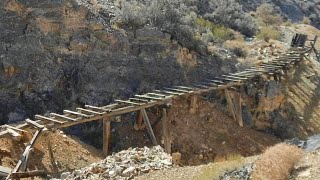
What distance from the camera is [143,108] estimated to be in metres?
14.4

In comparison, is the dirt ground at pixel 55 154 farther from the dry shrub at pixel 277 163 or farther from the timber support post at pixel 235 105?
the timber support post at pixel 235 105

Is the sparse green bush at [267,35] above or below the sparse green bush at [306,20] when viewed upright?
below

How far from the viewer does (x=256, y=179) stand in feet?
25.1

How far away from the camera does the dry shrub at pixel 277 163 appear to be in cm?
766

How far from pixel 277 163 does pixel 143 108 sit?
23.1ft

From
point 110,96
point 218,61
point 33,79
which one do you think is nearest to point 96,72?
point 110,96

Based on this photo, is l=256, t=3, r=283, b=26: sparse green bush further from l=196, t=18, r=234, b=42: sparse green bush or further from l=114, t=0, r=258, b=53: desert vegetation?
l=196, t=18, r=234, b=42: sparse green bush

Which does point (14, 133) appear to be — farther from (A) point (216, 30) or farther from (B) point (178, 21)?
(A) point (216, 30)

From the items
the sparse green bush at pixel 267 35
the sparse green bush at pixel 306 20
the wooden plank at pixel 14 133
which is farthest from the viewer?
the sparse green bush at pixel 306 20

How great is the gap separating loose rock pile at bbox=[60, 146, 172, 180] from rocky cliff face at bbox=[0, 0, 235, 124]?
17.5 ft

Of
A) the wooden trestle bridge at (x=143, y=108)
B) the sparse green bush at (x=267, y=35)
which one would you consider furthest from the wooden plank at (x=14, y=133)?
the sparse green bush at (x=267, y=35)

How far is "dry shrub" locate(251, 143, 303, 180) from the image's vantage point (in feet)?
25.1

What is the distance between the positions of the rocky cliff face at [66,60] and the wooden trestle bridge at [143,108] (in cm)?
78

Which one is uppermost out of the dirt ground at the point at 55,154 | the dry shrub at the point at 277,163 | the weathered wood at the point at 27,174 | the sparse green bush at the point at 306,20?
the sparse green bush at the point at 306,20
